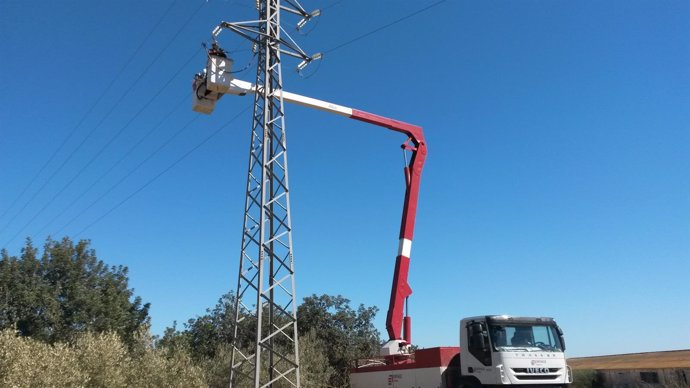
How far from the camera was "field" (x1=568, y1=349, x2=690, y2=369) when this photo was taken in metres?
29.3

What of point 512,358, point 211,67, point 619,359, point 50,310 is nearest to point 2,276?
point 50,310

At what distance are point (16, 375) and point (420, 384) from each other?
13363mm

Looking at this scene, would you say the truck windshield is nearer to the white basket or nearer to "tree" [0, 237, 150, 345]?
the white basket

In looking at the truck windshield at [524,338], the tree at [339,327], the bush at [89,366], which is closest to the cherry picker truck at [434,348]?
the truck windshield at [524,338]

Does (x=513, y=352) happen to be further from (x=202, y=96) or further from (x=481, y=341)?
(x=202, y=96)

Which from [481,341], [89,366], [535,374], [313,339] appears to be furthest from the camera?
[313,339]

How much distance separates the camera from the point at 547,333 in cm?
1387

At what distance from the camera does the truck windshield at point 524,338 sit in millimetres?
13391

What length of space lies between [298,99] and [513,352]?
38.8 feet

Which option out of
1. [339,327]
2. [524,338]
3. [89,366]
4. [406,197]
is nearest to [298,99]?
[406,197]

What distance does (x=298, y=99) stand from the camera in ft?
62.6

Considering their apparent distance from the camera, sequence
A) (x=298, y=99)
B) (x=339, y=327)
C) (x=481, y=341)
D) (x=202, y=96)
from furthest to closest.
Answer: (x=339, y=327)
(x=298, y=99)
(x=202, y=96)
(x=481, y=341)

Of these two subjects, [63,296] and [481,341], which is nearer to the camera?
[481,341]

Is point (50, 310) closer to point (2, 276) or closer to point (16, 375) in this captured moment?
point (2, 276)
